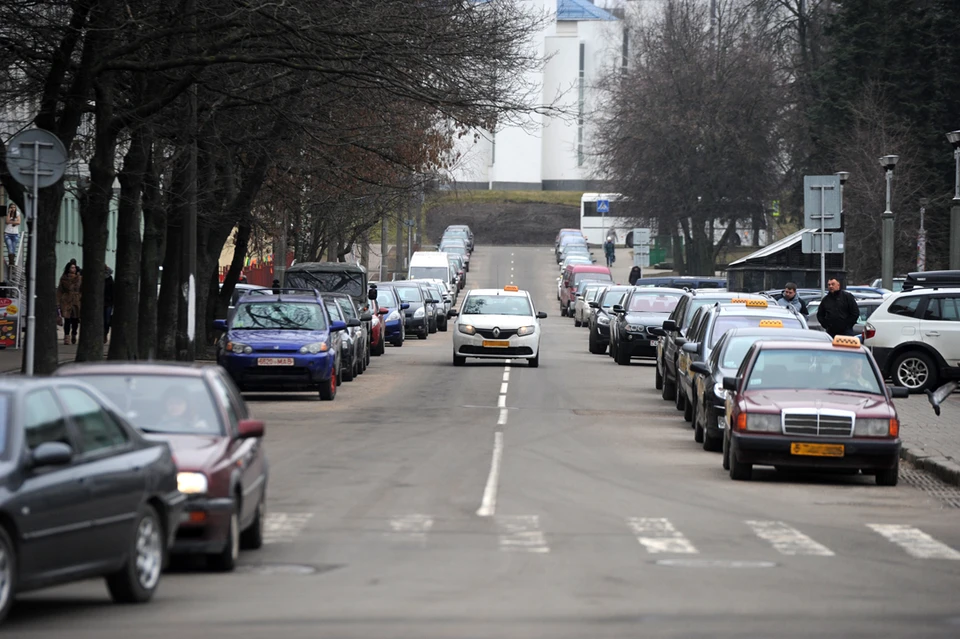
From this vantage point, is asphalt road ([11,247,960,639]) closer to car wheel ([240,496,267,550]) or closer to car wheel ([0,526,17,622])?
car wheel ([240,496,267,550])

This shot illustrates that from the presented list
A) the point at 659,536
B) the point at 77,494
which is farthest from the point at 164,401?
the point at 659,536

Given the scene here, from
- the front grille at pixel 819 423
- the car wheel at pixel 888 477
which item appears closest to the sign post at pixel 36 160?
the front grille at pixel 819 423

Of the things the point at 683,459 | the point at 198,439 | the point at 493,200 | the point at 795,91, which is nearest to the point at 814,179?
the point at 683,459

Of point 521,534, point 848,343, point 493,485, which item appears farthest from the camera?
point 848,343

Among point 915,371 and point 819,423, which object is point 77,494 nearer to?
point 819,423

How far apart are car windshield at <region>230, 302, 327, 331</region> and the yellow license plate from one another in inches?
485

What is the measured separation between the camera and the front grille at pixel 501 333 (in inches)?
1411

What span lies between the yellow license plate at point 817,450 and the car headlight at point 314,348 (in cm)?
1138

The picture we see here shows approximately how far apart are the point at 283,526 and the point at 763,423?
5.66 m

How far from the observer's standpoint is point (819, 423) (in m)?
16.5

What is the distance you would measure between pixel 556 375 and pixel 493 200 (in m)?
94.5

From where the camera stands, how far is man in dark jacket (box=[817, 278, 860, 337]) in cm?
2755

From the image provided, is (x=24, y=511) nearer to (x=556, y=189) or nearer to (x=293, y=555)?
(x=293, y=555)

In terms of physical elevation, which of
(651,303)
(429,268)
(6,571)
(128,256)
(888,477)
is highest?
(128,256)
